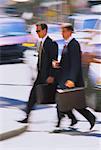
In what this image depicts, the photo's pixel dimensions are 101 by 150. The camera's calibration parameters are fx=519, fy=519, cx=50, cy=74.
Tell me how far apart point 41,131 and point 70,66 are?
943 millimetres

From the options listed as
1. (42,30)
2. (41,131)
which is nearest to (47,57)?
(42,30)

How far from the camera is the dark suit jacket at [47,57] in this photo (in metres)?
6.75

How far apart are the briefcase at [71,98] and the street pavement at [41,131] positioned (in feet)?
1.22

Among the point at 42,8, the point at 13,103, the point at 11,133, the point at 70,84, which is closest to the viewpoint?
the point at 11,133

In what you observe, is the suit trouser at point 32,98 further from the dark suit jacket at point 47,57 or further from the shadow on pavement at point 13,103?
the shadow on pavement at point 13,103

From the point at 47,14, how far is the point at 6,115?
1581 mm

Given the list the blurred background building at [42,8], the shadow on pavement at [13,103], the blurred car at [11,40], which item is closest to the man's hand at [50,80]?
the blurred background building at [42,8]

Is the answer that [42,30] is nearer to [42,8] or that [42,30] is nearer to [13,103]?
[42,8]

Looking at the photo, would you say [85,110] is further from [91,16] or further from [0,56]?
[0,56]

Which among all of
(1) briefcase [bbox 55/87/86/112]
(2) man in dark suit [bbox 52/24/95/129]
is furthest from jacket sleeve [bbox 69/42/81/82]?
(1) briefcase [bbox 55/87/86/112]

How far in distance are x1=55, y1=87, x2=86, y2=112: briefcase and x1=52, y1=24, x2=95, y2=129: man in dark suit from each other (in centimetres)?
9

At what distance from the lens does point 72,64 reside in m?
6.42

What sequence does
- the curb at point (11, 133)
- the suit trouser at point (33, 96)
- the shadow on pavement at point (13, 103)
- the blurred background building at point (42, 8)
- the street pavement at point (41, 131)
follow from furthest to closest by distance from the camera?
1. the shadow on pavement at point (13, 103)
2. the blurred background building at point (42, 8)
3. the suit trouser at point (33, 96)
4. the curb at point (11, 133)
5. the street pavement at point (41, 131)

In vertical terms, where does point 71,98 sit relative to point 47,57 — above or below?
below
